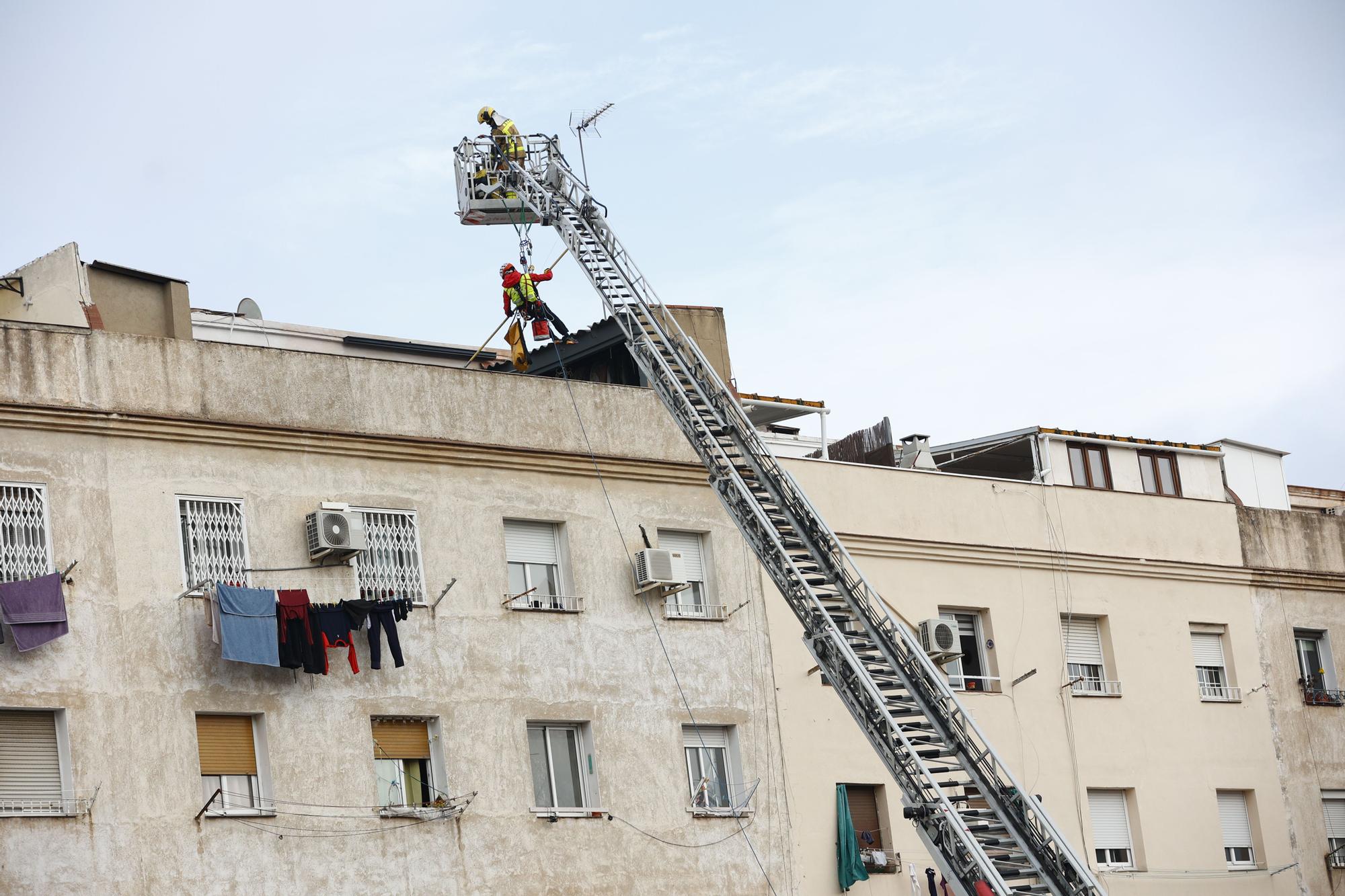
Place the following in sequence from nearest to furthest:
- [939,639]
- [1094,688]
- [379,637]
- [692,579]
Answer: [379,637] → [692,579] → [939,639] → [1094,688]

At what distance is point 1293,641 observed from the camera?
3181cm

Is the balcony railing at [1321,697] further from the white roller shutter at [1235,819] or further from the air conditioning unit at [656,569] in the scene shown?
the air conditioning unit at [656,569]

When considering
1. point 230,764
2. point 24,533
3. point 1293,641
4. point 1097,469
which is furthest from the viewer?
point 1293,641

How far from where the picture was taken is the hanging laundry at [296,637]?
21.4m

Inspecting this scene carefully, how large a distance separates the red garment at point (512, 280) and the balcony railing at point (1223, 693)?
12.3 m

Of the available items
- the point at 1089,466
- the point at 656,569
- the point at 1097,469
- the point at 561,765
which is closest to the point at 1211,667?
the point at 1097,469

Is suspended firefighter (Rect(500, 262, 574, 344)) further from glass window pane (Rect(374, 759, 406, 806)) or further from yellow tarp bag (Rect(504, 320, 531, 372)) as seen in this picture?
glass window pane (Rect(374, 759, 406, 806))

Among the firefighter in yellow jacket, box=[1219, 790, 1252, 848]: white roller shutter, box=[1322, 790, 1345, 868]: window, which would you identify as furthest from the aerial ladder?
box=[1322, 790, 1345, 868]: window

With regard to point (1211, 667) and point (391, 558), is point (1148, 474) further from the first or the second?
point (391, 558)

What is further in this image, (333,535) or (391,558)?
(391,558)

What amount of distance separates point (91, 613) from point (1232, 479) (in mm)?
20220

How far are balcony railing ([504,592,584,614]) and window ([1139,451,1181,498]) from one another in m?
11.2

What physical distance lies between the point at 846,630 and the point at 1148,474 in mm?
11872

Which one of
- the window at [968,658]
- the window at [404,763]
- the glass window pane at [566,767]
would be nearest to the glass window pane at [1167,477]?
the window at [968,658]
